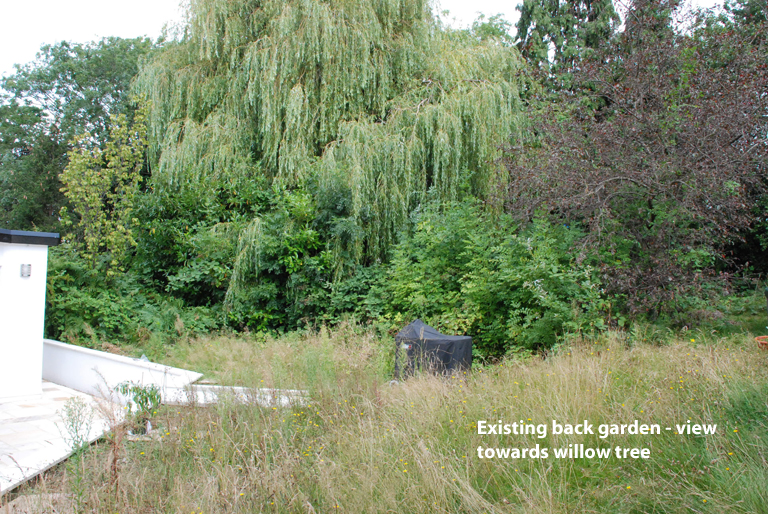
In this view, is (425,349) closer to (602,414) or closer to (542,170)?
(602,414)

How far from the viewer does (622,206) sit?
695 cm

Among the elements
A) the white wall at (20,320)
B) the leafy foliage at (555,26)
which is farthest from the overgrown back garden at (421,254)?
the leafy foliage at (555,26)

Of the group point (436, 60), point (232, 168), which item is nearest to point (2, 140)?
point (232, 168)

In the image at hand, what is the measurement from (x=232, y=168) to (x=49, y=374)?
4.93 m

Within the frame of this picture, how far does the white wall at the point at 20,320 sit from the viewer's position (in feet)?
21.5

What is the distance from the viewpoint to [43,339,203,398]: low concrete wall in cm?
660

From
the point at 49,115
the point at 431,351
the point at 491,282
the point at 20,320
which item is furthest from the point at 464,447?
the point at 49,115

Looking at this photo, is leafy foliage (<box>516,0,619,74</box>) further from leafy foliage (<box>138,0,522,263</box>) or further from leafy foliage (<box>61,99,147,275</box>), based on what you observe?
leafy foliage (<box>61,99,147,275</box>)

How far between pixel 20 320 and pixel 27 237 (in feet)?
3.64

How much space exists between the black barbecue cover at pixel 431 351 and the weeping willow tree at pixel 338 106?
3530 millimetres

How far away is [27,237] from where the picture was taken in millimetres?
6715

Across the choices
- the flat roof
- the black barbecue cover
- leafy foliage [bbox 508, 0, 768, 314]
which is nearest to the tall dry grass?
the black barbecue cover

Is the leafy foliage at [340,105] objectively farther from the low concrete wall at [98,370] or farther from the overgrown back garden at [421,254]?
the low concrete wall at [98,370]

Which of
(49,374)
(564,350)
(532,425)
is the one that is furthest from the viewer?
(49,374)
